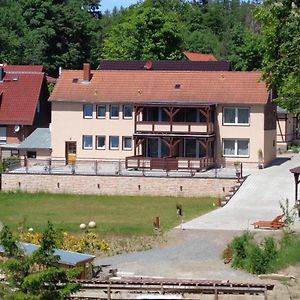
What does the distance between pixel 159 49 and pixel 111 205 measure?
1337 inches

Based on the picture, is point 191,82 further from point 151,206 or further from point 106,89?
point 151,206

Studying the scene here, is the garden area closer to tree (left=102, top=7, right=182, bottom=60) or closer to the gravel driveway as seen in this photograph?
the gravel driveway

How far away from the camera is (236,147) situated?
58.8 metres

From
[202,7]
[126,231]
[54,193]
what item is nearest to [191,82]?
[54,193]

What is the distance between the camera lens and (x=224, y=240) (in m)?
40.6

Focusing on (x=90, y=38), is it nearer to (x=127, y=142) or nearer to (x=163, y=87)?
(x=163, y=87)

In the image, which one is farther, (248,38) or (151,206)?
(248,38)

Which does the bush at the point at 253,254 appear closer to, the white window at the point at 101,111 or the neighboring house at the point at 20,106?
the white window at the point at 101,111

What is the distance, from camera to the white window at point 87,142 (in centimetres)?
6019

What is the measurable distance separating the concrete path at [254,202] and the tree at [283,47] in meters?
4.92

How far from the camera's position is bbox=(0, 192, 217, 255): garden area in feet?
138

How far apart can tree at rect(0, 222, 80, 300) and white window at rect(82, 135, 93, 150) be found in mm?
33493

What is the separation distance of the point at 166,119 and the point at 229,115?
3.55m

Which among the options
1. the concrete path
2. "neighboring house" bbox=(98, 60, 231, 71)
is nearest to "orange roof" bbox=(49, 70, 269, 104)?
the concrete path
